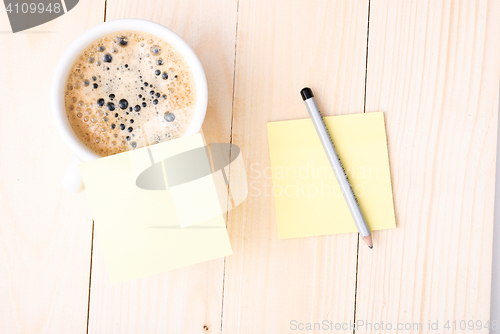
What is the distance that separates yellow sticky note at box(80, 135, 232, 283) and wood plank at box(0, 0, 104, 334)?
0.24 feet

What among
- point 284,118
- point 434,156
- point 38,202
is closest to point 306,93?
point 284,118

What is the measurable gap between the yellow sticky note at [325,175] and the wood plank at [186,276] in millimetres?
Answer: 95

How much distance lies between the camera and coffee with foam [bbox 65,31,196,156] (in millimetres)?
401

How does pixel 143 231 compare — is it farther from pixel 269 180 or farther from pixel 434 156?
pixel 434 156

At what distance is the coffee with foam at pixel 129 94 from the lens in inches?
15.8

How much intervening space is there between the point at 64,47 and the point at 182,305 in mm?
379

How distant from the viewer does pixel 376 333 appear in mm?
494

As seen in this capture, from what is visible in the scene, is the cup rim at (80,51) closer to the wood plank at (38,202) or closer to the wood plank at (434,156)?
the wood plank at (38,202)

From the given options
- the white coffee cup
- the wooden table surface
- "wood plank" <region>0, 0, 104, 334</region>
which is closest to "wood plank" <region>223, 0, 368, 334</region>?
the wooden table surface

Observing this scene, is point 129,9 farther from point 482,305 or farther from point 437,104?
point 482,305

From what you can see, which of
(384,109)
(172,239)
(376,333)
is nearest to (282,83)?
Answer: (384,109)

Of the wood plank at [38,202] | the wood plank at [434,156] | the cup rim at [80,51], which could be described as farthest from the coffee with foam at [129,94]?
the wood plank at [434,156]

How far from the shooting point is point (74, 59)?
389 mm

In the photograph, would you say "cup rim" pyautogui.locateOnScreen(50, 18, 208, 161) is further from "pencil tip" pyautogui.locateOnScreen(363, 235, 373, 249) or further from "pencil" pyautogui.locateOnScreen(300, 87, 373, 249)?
"pencil tip" pyautogui.locateOnScreen(363, 235, 373, 249)
